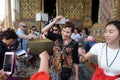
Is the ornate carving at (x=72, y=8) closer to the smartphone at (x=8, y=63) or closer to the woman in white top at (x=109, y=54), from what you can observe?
the smartphone at (x=8, y=63)

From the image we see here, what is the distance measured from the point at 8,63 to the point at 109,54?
141 cm

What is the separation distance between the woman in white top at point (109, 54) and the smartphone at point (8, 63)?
121 cm

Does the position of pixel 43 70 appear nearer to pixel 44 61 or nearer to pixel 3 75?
pixel 44 61

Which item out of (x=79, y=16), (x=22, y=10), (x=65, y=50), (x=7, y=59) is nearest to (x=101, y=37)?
(x=65, y=50)

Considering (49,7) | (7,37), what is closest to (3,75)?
(7,37)

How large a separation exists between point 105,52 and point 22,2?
14.4m

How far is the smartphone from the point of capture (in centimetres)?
373

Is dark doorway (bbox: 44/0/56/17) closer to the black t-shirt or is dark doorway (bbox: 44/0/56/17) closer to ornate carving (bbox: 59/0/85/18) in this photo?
ornate carving (bbox: 59/0/85/18)

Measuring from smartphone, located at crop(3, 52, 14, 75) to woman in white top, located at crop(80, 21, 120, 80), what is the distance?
1.21 m

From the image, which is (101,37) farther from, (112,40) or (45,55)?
(45,55)

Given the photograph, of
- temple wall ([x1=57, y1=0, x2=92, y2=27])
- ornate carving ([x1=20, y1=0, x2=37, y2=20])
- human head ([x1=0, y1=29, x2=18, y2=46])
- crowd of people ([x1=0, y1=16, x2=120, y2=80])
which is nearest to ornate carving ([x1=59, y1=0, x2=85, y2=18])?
temple wall ([x1=57, y1=0, x2=92, y2=27])

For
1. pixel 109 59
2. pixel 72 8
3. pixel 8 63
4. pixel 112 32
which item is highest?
pixel 72 8

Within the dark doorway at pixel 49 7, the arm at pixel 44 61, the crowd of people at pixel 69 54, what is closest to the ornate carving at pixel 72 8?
the dark doorway at pixel 49 7

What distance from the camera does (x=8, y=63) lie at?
12.3ft
